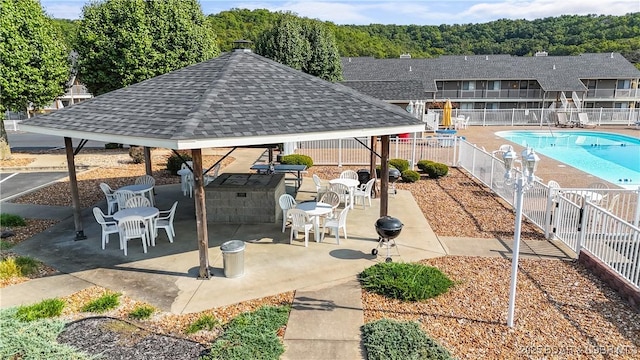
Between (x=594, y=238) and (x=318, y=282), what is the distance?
564cm

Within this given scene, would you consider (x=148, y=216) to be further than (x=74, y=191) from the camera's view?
No

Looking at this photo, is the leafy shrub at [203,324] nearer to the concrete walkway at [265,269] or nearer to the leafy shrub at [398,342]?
the concrete walkway at [265,269]

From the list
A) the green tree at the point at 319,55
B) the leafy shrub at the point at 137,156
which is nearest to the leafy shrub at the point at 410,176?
the leafy shrub at the point at 137,156

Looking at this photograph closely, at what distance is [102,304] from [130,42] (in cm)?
1818

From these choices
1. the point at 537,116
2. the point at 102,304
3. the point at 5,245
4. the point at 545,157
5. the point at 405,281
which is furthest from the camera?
the point at 537,116

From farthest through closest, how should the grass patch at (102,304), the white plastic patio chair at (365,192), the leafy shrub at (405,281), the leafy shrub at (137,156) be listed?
1. the leafy shrub at (137,156)
2. the white plastic patio chair at (365,192)
3. the leafy shrub at (405,281)
4. the grass patch at (102,304)

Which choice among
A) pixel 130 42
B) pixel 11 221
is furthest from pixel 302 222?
pixel 130 42

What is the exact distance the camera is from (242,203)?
37.1 ft

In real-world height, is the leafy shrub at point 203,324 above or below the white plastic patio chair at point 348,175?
below

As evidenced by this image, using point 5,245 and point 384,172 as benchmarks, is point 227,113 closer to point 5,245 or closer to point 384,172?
point 384,172

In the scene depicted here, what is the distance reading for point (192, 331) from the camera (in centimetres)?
633

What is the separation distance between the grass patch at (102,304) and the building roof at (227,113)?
9.01 ft

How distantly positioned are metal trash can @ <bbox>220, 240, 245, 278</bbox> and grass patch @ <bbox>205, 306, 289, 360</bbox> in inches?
57.8

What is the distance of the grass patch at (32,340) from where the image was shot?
5.63 m
